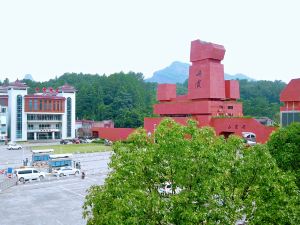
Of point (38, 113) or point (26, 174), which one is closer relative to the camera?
point (26, 174)

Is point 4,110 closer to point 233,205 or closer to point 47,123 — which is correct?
point 47,123

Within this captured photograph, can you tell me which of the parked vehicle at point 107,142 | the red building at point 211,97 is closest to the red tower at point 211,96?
the red building at point 211,97

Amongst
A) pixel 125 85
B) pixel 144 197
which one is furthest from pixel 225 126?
pixel 125 85

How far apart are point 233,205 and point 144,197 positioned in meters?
2.25

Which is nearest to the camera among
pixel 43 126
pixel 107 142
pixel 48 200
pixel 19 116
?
pixel 48 200

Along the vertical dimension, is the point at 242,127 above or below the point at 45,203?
above

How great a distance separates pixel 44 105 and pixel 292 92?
40.7m

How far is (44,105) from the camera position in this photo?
57406 mm

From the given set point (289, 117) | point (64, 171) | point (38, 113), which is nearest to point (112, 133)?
point (38, 113)

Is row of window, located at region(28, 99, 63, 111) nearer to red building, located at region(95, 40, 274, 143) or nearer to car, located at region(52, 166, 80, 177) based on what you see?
red building, located at region(95, 40, 274, 143)

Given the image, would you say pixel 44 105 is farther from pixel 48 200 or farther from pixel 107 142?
pixel 48 200

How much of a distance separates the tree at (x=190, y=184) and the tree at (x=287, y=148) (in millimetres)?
5448

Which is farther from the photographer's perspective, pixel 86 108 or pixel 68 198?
pixel 86 108

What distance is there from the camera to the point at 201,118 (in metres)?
38.4
